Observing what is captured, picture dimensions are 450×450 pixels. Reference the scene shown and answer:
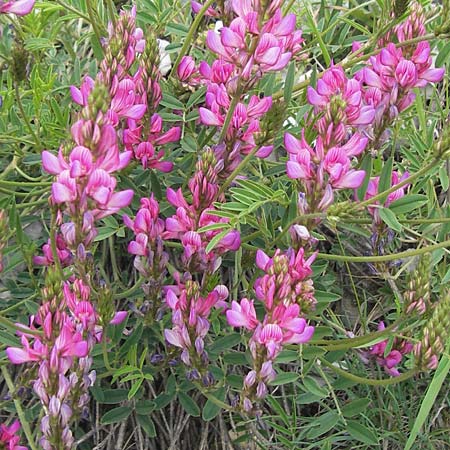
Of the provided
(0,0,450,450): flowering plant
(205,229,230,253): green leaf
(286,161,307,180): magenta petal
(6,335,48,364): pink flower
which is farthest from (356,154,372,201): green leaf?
(6,335,48,364): pink flower

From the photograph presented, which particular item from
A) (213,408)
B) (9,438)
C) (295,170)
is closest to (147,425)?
(213,408)

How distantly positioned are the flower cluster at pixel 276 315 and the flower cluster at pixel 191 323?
0.08 metres

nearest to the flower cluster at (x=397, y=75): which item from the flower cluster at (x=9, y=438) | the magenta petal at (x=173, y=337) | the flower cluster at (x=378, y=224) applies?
the flower cluster at (x=378, y=224)

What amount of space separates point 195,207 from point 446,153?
0.47 m

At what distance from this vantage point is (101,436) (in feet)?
5.94

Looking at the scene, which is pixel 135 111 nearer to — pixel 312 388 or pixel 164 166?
pixel 164 166

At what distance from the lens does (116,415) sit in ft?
5.37

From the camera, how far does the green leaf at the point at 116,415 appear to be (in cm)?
163

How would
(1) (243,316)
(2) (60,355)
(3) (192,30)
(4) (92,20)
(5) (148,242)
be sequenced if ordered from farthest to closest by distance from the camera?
(4) (92,20)
(3) (192,30)
(5) (148,242)
(1) (243,316)
(2) (60,355)

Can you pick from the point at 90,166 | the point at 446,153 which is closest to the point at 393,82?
the point at 446,153

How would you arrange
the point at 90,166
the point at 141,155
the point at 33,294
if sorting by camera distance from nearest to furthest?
the point at 90,166, the point at 141,155, the point at 33,294

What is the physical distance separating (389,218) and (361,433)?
460 millimetres

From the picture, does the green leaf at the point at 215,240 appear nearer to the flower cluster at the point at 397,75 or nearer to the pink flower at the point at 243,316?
the pink flower at the point at 243,316

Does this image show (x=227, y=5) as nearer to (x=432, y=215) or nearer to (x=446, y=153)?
(x=446, y=153)
